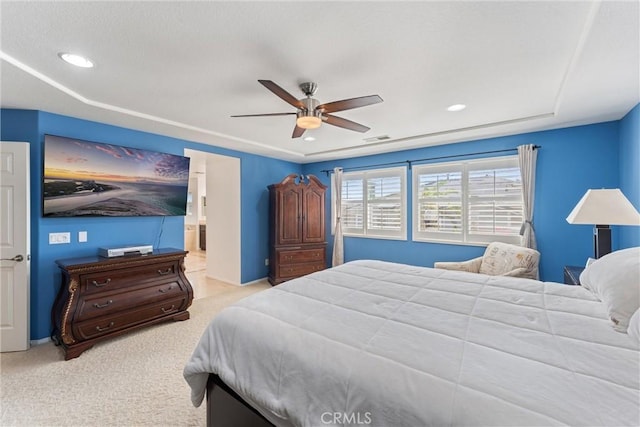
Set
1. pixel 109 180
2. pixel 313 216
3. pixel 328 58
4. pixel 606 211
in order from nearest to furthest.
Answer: pixel 328 58, pixel 606 211, pixel 109 180, pixel 313 216

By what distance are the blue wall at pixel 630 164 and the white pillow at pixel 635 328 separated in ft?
7.21

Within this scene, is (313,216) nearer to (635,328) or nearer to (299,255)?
(299,255)

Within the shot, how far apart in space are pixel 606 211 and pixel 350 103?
234cm

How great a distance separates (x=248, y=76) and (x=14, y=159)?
2.50 metres

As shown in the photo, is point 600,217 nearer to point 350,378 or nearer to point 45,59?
point 350,378

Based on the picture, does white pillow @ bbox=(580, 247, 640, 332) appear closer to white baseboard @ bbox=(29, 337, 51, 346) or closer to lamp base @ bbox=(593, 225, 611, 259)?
lamp base @ bbox=(593, 225, 611, 259)

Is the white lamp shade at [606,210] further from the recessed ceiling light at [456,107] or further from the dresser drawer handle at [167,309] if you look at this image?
the dresser drawer handle at [167,309]

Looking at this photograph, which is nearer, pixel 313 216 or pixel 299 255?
pixel 299 255

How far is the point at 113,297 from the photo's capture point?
2.84 m

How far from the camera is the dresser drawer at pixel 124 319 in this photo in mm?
2620

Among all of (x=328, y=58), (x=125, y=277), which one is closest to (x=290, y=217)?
(x=125, y=277)

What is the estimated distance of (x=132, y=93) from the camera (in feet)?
8.36

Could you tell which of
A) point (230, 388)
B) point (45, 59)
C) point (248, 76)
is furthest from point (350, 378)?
point (45, 59)

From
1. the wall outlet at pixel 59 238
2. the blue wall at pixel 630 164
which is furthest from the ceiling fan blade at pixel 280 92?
the blue wall at pixel 630 164
